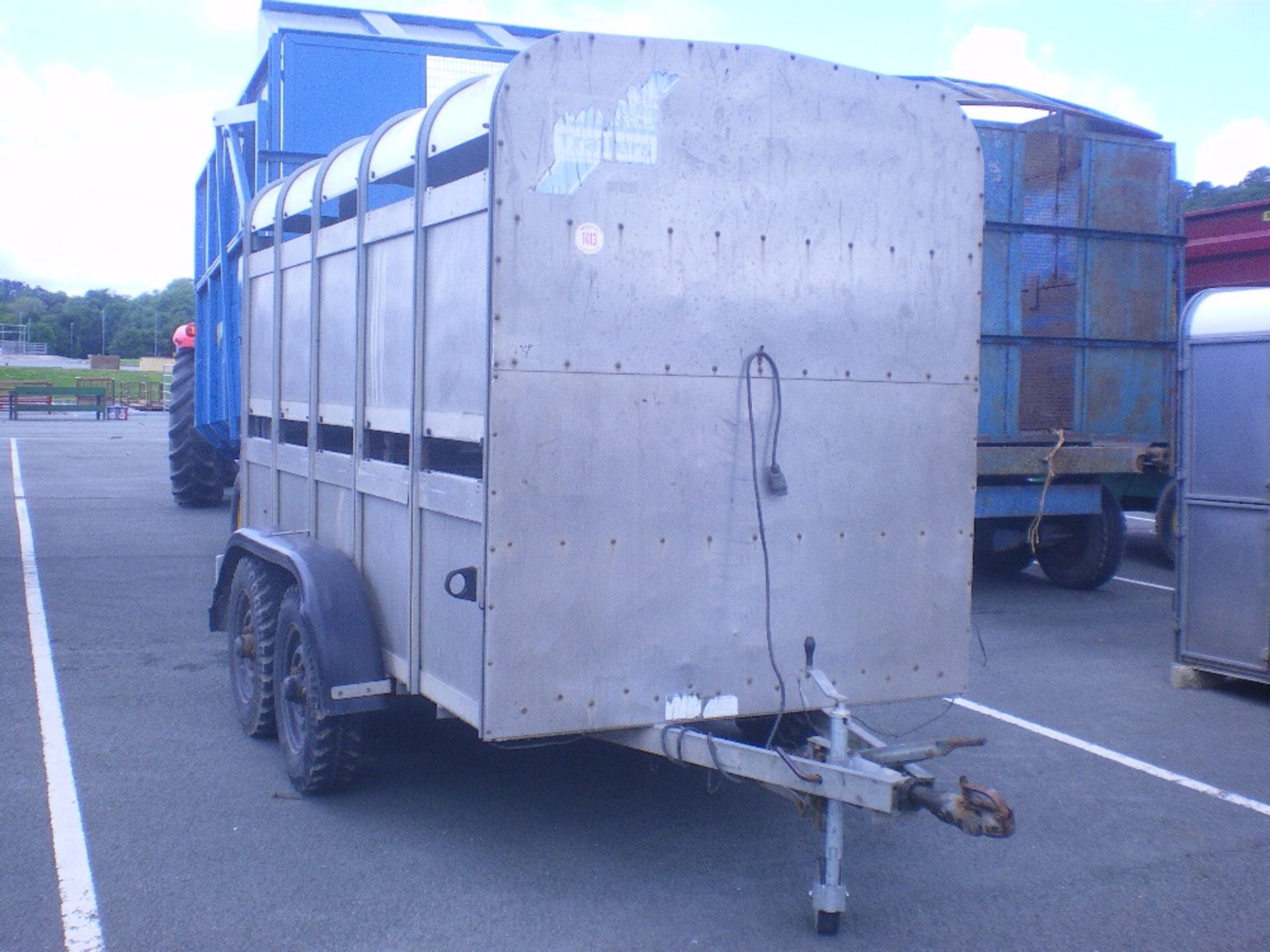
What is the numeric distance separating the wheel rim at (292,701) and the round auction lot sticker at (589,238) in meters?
2.12

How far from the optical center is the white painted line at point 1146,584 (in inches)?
442

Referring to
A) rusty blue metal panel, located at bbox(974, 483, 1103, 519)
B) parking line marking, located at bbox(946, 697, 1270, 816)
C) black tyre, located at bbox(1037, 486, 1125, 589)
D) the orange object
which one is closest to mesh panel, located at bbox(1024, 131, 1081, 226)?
rusty blue metal panel, located at bbox(974, 483, 1103, 519)

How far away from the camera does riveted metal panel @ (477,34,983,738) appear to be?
4234 millimetres

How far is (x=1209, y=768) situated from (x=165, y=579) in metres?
8.07

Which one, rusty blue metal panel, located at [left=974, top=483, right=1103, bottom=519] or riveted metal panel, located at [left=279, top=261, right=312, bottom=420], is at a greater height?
riveted metal panel, located at [left=279, top=261, right=312, bottom=420]

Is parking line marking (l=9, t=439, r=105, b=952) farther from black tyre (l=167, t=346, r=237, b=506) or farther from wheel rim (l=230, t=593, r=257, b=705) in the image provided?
black tyre (l=167, t=346, r=237, b=506)

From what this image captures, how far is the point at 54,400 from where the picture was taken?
48625mm

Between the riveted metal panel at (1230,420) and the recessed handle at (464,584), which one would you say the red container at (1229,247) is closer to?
the riveted metal panel at (1230,420)

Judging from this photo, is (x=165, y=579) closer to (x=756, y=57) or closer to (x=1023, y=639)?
(x=1023, y=639)

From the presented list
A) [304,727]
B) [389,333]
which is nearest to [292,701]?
[304,727]

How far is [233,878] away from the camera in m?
4.70

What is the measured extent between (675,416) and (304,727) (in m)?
2.16

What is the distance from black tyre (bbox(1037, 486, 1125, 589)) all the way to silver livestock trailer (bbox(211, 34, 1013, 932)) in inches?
236

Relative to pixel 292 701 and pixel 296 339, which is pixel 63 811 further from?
pixel 296 339
